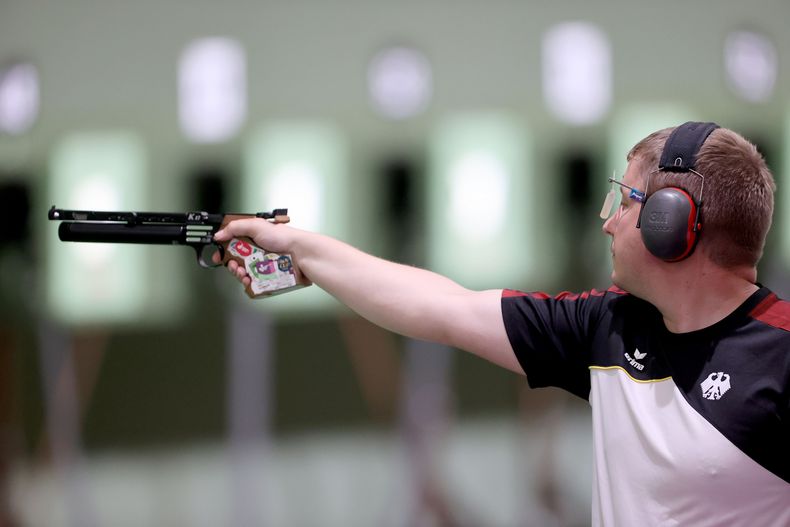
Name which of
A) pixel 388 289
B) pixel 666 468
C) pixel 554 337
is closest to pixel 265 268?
pixel 388 289

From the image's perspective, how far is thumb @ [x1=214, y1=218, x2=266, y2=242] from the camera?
1.55m

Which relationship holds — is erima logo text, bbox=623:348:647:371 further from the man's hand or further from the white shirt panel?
the man's hand

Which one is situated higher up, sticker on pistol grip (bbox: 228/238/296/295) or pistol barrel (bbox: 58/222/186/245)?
pistol barrel (bbox: 58/222/186/245)

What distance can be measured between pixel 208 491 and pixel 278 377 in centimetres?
50

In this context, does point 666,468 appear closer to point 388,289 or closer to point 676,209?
point 676,209

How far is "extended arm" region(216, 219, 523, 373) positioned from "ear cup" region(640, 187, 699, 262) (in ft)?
0.89

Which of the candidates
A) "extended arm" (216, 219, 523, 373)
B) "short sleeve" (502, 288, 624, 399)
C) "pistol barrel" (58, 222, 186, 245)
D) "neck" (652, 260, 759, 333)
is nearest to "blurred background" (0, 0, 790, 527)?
"pistol barrel" (58, 222, 186, 245)

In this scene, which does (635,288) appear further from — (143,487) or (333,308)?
(143,487)

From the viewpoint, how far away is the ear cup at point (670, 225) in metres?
1.11

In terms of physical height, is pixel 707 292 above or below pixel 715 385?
above

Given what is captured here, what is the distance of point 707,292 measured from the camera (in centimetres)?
117

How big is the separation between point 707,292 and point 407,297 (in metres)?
0.45

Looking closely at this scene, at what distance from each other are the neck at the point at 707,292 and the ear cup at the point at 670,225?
1.9 inches

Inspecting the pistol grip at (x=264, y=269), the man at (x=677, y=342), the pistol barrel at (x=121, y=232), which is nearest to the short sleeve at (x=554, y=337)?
the man at (x=677, y=342)
